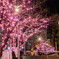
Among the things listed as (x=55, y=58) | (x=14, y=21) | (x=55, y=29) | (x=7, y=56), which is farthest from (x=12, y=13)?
(x=55, y=29)

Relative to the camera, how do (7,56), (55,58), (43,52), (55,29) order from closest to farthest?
(7,56) < (55,58) < (43,52) < (55,29)

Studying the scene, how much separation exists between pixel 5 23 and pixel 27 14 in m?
6.03

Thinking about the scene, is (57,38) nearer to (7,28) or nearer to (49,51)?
(49,51)

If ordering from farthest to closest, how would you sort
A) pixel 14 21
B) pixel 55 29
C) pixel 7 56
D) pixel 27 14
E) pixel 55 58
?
pixel 55 29
pixel 55 58
pixel 27 14
pixel 7 56
pixel 14 21

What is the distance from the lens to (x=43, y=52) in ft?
67.8

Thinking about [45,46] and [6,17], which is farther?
[45,46]

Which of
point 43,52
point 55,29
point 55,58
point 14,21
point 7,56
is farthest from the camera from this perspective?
point 55,29

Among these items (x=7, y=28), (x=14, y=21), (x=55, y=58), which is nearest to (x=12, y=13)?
(x=14, y=21)

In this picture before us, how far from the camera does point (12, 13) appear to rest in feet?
29.9

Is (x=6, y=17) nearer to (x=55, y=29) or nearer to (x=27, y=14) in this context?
(x=27, y=14)

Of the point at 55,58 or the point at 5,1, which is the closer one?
the point at 5,1

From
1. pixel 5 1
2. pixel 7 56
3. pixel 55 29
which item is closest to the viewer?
pixel 5 1

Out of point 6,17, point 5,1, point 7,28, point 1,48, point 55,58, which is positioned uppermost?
point 5,1

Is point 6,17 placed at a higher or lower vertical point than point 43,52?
higher
